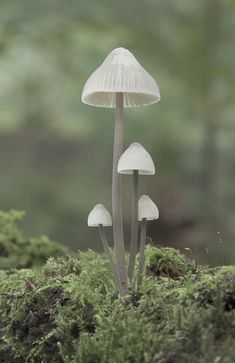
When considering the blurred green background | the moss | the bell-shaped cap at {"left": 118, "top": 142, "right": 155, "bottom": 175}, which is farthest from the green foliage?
the blurred green background

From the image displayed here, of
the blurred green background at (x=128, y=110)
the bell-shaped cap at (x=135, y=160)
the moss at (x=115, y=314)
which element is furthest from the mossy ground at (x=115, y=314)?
the blurred green background at (x=128, y=110)

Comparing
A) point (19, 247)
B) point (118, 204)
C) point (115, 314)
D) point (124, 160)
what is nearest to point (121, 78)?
point (124, 160)

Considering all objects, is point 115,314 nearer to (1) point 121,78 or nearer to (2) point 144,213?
(2) point 144,213

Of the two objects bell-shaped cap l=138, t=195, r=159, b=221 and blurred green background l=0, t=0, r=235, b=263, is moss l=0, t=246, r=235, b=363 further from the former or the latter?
blurred green background l=0, t=0, r=235, b=263

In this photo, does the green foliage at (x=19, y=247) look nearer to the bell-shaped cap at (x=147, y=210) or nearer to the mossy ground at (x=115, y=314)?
the mossy ground at (x=115, y=314)

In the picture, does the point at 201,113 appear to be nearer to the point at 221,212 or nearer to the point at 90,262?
the point at 221,212
